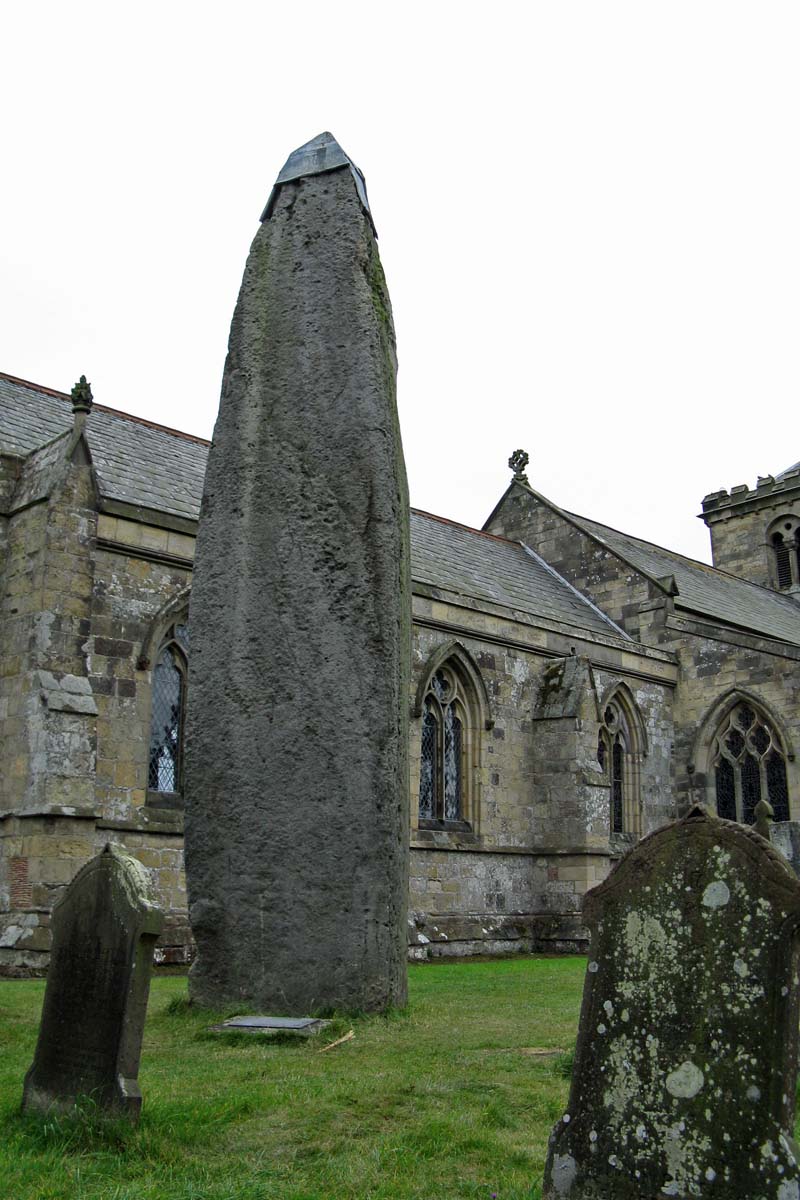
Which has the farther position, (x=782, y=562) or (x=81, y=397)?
(x=782, y=562)

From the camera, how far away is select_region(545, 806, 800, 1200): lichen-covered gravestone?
318cm

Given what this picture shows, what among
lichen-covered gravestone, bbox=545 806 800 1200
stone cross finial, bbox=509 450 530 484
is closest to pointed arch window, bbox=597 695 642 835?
stone cross finial, bbox=509 450 530 484

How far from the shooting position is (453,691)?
19.8 meters

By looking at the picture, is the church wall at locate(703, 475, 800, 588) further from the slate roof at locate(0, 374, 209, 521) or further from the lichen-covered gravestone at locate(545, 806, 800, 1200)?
the lichen-covered gravestone at locate(545, 806, 800, 1200)

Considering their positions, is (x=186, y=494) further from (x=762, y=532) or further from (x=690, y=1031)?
(x=762, y=532)

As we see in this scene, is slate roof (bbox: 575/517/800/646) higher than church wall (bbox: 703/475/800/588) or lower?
lower

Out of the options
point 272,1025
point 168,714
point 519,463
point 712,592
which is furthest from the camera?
point 712,592

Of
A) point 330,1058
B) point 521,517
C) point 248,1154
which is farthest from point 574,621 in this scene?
point 248,1154

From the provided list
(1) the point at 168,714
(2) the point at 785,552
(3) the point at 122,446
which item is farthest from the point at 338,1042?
(2) the point at 785,552

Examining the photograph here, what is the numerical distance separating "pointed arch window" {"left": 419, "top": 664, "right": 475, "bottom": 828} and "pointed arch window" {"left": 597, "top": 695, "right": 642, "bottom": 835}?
3.72 meters

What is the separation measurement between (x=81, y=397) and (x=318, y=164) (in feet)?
23.5

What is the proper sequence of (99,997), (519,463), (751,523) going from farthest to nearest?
(751,523)
(519,463)
(99,997)

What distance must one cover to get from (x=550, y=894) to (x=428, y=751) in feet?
11.3

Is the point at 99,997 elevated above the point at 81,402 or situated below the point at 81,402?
below
